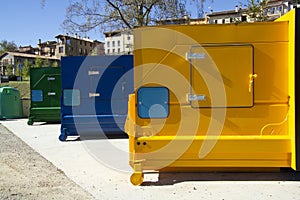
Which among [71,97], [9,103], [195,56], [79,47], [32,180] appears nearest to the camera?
[195,56]

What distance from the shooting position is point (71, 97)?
29.5 ft

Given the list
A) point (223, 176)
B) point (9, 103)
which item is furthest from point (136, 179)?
point (9, 103)

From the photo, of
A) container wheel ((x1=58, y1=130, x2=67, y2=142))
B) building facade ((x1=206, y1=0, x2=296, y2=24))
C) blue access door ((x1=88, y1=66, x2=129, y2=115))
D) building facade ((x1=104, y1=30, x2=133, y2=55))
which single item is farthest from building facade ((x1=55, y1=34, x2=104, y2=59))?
building facade ((x1=206, y1=0, x2=296, y2=24))

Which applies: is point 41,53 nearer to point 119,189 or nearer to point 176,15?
point 176,15

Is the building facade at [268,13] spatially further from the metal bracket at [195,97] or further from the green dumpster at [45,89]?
the green dumpster at [45,89]

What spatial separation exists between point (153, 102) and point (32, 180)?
7.57 feet

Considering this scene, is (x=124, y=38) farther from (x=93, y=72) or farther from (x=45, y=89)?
(x=93, y=72)

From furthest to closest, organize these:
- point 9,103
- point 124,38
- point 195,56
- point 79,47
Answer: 1. point 79,47
2. point 124,38
3. point 9,103
4. point 195,56

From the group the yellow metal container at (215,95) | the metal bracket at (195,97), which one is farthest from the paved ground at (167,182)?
the metal bracket at (195,97)

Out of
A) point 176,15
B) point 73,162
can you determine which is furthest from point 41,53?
point 73,162

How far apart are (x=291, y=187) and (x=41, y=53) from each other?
333 feet

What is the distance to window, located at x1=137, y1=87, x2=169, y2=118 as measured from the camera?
4.91 m

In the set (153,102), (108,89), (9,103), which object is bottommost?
(9,103)

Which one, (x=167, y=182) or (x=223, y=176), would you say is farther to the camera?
(x=223, y=176)
